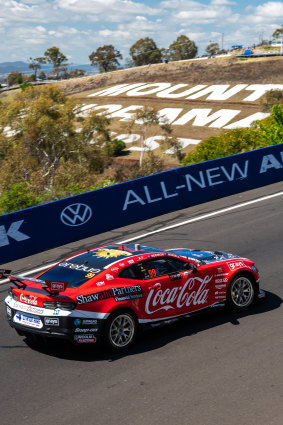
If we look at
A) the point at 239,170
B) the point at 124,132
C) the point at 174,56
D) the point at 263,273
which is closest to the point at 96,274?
the point at 263,273

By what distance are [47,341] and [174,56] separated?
147 m

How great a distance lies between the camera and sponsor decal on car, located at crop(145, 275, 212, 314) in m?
8.73

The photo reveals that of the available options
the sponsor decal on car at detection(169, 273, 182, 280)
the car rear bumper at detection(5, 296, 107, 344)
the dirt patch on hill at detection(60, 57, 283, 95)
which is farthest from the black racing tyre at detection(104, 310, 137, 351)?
the dirt patch on hill at detection(60, 57, 283, 95)

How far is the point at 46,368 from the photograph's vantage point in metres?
8.11

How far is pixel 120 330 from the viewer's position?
8398mm

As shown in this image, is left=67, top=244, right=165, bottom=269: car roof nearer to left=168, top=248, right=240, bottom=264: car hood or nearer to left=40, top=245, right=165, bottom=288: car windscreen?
left=40, top=245, right=165, bottom=288: car windscreen

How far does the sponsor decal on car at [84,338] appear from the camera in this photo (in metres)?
8.04

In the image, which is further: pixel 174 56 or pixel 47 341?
pixel 174 56

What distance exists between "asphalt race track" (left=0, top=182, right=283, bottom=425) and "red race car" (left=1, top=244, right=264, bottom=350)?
1.28 feet

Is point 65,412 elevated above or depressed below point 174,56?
below

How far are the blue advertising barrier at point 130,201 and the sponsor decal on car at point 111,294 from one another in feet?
24.0

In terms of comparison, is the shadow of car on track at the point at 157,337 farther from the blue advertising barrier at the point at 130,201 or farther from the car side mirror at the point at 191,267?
the blue advertising barrier at the point at 130,201

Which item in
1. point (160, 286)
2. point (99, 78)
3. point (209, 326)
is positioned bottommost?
point (209, 326)

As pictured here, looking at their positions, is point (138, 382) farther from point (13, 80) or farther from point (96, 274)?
point (13, 80)
